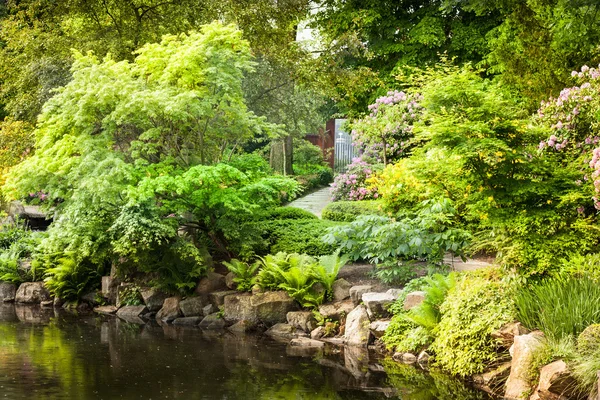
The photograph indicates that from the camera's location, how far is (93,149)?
→ 1445 cm

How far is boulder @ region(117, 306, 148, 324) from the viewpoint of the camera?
47.9ft

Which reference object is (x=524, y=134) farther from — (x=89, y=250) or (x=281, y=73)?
(x=281, y=73)

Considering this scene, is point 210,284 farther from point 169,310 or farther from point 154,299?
point 154,299

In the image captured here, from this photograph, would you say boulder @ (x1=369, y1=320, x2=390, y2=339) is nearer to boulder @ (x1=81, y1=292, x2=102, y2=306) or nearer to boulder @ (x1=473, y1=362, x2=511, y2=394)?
boulder @ (x1=473, y1=362, x2=511, y2=394)

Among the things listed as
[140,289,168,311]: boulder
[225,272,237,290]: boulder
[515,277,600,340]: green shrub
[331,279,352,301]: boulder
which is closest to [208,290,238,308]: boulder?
[225,272,237,290]: boulder

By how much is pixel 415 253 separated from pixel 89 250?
5854 millimetres

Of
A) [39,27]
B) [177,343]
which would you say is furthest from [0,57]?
[177,343]

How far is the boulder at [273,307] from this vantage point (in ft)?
44.0

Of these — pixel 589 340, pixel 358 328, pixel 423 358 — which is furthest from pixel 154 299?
pixel 589 340

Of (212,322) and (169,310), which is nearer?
(212,322)

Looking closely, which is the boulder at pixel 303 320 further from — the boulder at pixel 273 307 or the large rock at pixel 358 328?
the large rock at pixel 358 328

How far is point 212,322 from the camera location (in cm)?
1380

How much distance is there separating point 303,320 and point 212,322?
1731mm

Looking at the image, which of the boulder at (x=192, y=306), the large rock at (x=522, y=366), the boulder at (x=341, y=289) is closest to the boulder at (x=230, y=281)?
the boulder at (x=192, y=306)
